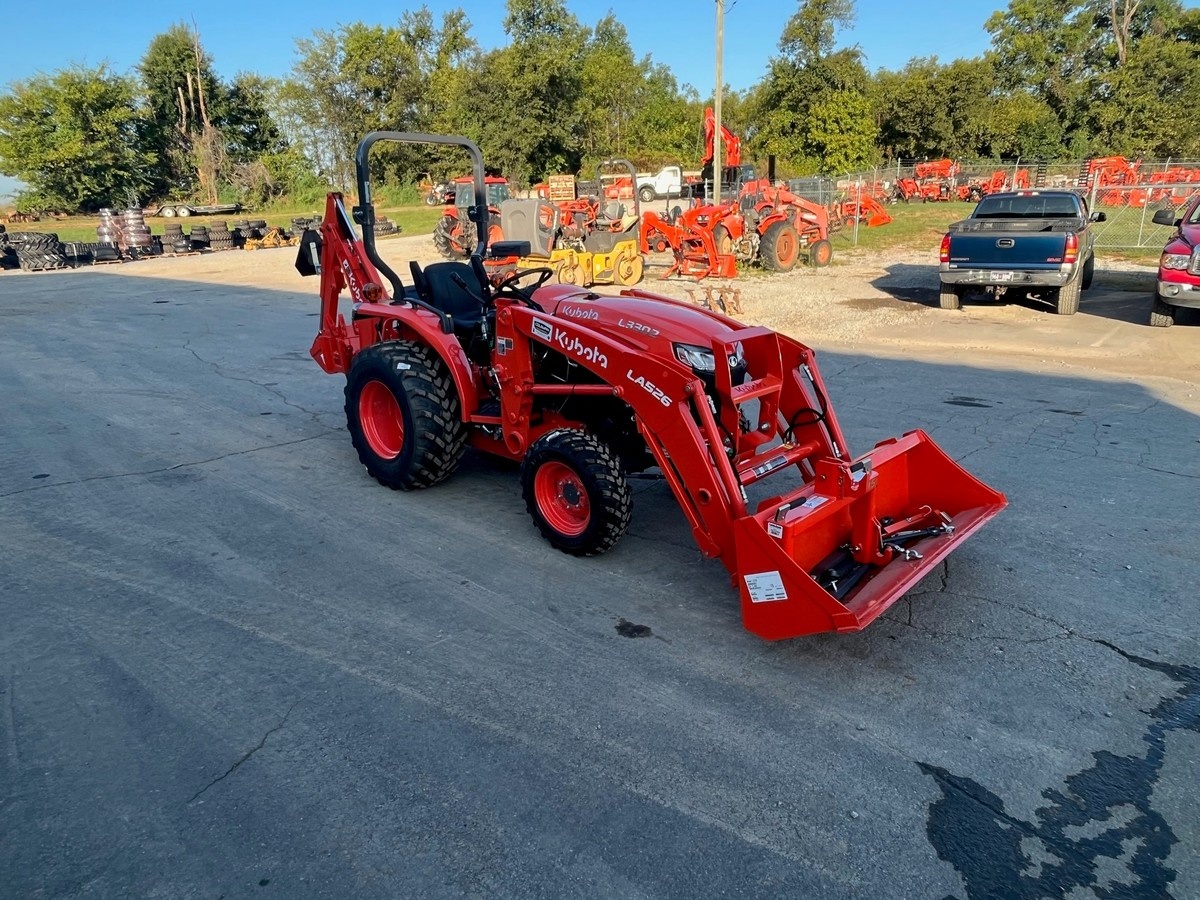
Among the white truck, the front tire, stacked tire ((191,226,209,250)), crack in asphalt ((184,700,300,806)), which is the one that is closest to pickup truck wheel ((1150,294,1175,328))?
the front tire

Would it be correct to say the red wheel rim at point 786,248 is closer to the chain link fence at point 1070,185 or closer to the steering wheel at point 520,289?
the chain link fence at point 1070,185

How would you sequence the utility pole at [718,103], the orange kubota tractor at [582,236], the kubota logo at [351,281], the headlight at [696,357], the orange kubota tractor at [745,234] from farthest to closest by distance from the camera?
the utility pole at [718,103] → the orange kubota tractor at [745,234] → the orange kubota tractor at [582,236] → the kubota logo at [351,281] → the headlight at [696,357]

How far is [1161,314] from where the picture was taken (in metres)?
11.0

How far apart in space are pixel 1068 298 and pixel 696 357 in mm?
10350

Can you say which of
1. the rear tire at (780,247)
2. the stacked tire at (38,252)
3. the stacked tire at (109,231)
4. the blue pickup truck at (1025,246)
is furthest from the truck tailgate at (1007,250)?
the stacked tire at (109,231)

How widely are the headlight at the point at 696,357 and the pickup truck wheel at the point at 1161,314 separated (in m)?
9.63

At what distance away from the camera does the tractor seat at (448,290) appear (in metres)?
5.81

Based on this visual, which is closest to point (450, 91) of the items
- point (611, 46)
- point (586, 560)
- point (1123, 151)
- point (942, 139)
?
point (611, 46)

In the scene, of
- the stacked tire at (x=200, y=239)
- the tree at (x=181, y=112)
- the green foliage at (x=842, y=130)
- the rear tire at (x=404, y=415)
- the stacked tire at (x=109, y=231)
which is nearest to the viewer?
the rear tire at (x=404, y=415)

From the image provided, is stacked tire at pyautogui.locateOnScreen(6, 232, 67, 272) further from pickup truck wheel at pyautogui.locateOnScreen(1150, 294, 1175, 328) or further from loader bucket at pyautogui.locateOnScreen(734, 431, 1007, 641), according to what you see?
pickup truck wheel at pyautogui.locateOnScreen(1150, 294, 1175, 328)

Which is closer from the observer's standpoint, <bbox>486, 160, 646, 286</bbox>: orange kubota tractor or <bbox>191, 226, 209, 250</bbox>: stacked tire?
<bbox>486, 160, 646, 286</bbox>: orange kubota tractor

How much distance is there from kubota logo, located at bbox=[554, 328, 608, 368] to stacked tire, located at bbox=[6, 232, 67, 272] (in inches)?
969

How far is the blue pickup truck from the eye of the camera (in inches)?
463

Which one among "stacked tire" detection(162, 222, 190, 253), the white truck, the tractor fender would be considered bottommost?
the tractor fender
